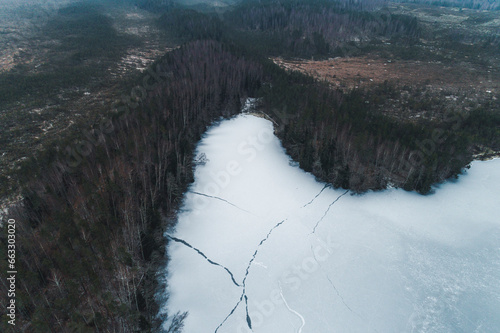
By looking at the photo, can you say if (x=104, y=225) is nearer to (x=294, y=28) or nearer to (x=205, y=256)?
(x=205, y=256)

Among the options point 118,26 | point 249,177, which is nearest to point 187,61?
point 249,177

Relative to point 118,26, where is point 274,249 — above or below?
below

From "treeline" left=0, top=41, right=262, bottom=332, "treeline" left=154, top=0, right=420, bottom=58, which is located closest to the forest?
"treeline" left=0, top=41, right=262, bottom=332

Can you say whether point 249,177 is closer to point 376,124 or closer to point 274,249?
point 274,249

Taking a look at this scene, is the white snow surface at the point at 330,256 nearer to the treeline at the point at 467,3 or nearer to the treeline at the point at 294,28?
the treeline at the point at 294,28

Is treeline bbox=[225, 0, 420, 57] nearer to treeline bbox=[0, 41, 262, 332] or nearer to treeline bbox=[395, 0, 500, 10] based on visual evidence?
treeline bbox=[0, 41, 262, 332]

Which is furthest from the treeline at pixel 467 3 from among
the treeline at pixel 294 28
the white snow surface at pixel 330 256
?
the white snow surface at pixel 330 256
